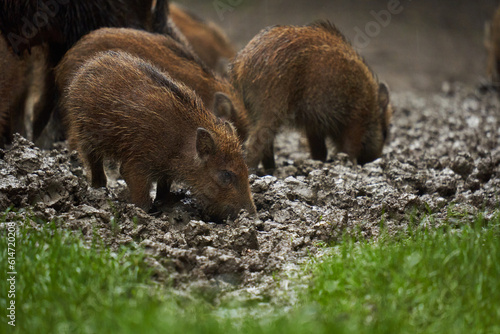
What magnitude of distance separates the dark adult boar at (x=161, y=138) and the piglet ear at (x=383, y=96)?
231 cm

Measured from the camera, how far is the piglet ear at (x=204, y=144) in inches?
177

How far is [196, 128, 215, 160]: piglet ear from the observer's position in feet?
14.8

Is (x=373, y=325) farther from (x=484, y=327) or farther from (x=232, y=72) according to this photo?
(x=232, y=72)

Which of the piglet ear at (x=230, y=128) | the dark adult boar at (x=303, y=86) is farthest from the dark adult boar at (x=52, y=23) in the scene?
the piglet ear at (x=230, y=128)

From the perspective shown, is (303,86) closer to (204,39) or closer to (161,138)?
(161,138)

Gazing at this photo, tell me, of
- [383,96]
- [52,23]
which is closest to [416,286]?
[383,96]

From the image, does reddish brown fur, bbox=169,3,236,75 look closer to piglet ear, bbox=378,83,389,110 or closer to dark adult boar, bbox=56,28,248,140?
piglet ear, bbox=378,83,389,110

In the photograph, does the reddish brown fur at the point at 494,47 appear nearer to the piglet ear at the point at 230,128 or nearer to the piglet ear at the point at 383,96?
the piglet ear at the point at 383,96

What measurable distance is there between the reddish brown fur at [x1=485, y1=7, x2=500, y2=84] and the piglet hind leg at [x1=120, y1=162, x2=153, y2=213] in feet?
24.6

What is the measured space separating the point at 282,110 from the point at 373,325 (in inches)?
122

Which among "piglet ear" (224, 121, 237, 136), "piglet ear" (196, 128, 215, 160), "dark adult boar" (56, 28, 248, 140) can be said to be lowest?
"piglet ear" (196, 128, 215, 160)

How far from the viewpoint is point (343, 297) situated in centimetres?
345

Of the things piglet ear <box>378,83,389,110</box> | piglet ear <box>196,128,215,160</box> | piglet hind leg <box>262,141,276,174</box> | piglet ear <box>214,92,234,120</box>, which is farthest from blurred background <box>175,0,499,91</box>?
piglet ear <box>196,128,215,160</box>

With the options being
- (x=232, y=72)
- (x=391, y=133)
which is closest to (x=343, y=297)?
(x=232, y=72)
